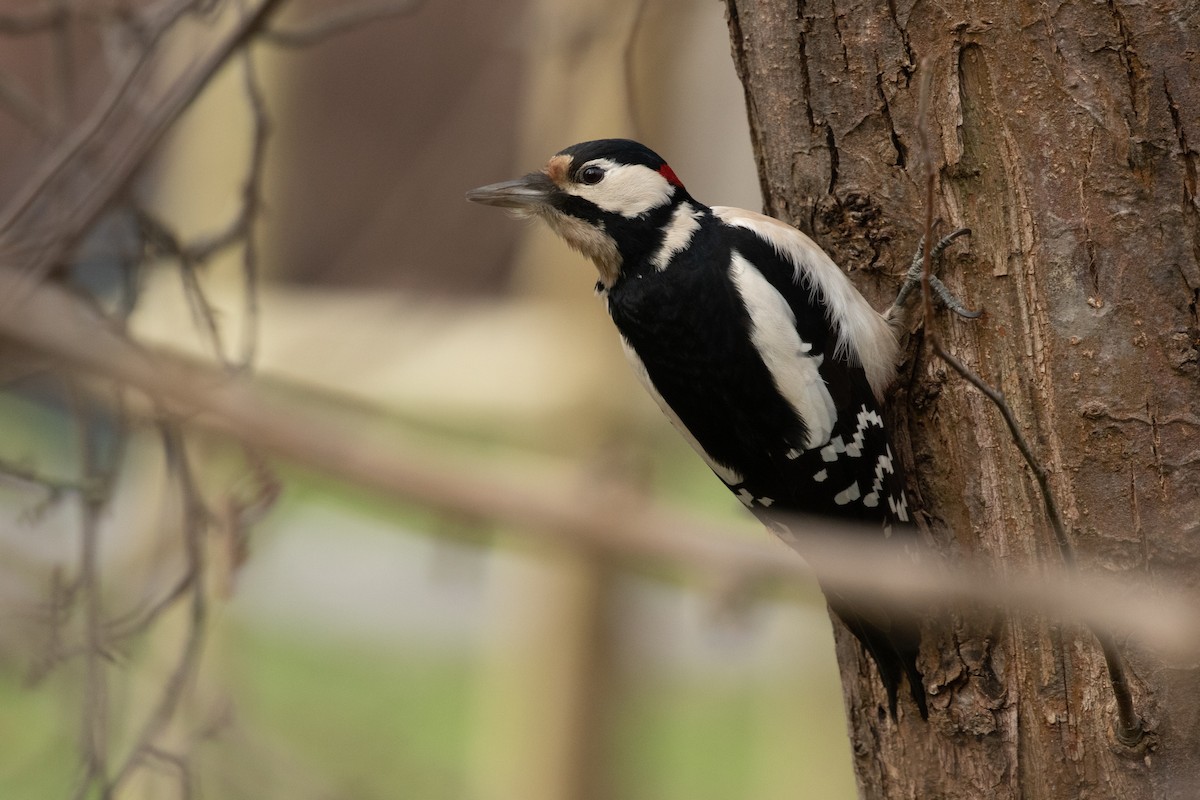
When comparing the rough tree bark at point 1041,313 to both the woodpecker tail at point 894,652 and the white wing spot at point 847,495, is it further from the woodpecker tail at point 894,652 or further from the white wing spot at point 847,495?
the white wing spot at point 847,495

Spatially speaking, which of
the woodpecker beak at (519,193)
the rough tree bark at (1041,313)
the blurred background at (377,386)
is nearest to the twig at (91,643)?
the blurred background at (377,386)

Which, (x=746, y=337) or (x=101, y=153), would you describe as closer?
(x=746, y=337)

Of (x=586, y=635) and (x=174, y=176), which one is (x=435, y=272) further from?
(x=586, y=635)

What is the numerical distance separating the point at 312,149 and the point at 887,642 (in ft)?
9.35

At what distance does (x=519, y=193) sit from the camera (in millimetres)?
2119

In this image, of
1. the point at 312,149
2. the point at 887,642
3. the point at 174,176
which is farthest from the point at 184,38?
the point at 887,642

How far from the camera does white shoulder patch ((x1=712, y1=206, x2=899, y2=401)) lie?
1.85 m

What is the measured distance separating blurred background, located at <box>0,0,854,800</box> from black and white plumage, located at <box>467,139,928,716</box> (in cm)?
21

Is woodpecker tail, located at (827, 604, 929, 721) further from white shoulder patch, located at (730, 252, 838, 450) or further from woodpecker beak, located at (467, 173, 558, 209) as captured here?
woodpecker beak, located at (467, 173, 558, 209)

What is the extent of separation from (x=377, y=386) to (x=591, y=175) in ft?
3.78

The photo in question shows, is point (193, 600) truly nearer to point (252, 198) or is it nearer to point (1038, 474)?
point (252, 198)

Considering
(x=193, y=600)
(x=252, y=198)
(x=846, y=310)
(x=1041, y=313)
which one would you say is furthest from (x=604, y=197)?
(x=193, y=600)

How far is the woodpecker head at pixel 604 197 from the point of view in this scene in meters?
2.12

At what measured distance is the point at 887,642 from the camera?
1.69 metres
